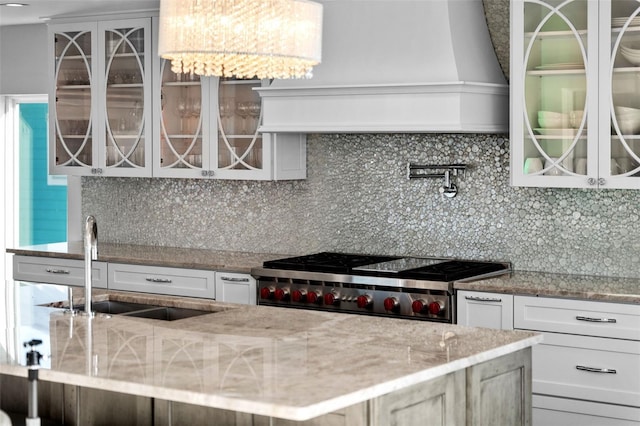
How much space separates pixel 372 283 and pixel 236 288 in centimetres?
97

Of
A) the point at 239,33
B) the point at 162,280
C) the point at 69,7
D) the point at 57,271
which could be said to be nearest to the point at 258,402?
→ the point at 239,33

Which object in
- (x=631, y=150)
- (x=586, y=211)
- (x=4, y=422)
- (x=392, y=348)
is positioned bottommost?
(x=4, y=422)

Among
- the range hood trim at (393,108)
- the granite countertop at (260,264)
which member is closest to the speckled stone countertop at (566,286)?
the granite countertop at (260,264)

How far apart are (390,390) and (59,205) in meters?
5.49

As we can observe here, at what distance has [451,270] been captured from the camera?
4.94 m

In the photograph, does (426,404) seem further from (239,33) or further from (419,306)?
(419,306)

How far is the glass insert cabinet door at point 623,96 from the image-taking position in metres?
4.56

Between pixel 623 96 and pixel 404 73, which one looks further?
pixel 404 73

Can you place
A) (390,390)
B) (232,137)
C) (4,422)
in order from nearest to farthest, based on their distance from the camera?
(390,390), (4,422), (232,137)

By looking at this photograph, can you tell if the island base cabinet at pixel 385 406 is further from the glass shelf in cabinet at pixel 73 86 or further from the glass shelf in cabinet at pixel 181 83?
the glass shelf in cabinet at pixel 73 86

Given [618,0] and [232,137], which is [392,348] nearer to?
[618,0]

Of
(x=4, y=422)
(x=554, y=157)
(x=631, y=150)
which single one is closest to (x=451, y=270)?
(x=554, y=157)

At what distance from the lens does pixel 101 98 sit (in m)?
6.46

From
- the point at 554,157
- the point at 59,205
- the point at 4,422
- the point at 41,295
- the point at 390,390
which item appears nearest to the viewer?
the point at 390,390
